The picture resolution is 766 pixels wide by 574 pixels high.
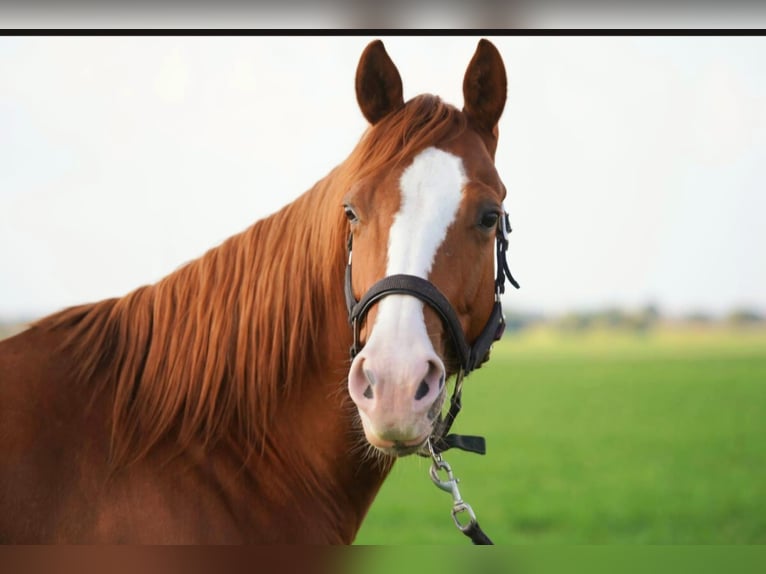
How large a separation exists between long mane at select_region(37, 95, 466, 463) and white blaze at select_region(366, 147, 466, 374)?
104 millimetres

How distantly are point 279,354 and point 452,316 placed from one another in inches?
23.7

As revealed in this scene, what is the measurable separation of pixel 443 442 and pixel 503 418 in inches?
665

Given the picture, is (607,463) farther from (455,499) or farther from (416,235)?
(416,235)

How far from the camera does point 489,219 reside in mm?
2484

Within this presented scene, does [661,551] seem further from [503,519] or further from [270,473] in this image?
[503,519]

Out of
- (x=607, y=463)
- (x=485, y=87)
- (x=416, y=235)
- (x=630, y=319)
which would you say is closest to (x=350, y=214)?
(x=416, y=235)

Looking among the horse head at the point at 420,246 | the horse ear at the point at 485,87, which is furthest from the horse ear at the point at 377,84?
the horse ear at the point at 485,87

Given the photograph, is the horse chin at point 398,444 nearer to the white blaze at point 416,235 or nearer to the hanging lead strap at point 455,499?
the white blaze at point 416,235

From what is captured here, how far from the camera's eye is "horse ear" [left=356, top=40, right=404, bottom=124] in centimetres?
262

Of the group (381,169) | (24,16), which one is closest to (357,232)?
(381,169)

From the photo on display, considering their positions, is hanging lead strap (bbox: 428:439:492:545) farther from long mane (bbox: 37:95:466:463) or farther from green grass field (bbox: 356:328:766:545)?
long mane (bbox: 37:95:466:463)

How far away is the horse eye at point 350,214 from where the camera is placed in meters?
2.47

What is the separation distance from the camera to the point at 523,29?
3.50 metres

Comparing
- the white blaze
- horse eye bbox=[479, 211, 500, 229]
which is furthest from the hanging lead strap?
horse eye bbox=[479, 211, 500, 229]
